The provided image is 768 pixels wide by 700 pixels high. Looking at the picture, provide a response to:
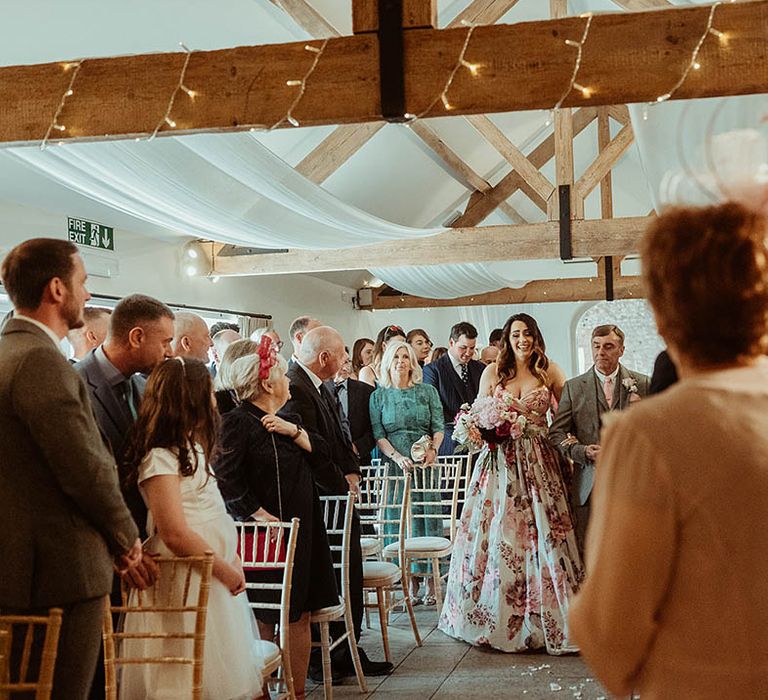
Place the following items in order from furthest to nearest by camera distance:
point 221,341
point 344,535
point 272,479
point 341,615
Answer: point 221,341 → point 344,535 → point 341,615 → point 272,479

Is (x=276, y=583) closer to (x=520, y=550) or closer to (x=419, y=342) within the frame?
(x=520, y=550)

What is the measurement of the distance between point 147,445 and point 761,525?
198 centimetres

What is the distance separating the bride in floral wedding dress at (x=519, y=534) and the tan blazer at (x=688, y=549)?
12.5 ft

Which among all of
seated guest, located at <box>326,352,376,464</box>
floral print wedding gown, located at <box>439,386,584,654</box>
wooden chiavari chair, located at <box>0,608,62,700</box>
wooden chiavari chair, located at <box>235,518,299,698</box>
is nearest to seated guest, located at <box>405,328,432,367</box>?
seated guest, located at <box>326,352,376,464</box>

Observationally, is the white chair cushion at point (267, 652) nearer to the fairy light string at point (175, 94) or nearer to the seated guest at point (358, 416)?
the fairy light string at point (175, 94)

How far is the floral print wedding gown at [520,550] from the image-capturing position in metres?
4.94

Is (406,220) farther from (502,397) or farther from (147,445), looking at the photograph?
(147,445)

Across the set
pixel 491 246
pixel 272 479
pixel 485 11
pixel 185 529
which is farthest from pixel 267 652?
pixel 485 11

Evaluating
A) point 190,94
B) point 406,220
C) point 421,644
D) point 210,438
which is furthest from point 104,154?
point 406,220

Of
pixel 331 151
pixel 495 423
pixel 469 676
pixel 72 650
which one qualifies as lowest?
pixel 469 676

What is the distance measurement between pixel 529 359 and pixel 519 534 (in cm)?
91

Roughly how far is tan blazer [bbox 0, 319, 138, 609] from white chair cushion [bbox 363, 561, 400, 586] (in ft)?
7.37

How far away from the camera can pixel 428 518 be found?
6.45 m

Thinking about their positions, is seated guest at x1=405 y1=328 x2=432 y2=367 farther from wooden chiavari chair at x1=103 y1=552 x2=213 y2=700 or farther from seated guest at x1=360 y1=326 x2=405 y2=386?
wooden chiavari chair at x1=103 y1=552 x2=213 y2=700
